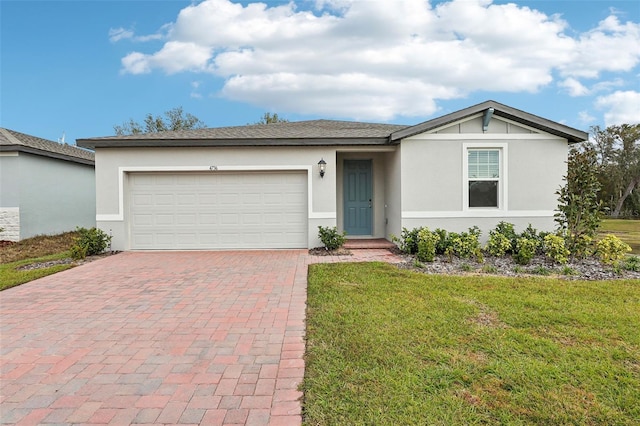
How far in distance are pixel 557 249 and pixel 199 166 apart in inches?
335

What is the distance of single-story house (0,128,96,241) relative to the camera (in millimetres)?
11156

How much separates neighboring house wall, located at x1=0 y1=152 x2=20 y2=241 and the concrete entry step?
10.4 metres

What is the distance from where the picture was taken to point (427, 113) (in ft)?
70.8

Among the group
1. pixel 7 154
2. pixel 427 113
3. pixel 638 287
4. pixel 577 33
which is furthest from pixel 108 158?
pixel 427 113

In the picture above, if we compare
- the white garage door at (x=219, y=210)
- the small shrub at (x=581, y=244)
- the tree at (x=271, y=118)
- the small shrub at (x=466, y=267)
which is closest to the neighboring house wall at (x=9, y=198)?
the white garage door at (x=219, y=210)

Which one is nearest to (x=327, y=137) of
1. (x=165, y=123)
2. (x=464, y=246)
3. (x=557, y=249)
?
(x=464, y=246)

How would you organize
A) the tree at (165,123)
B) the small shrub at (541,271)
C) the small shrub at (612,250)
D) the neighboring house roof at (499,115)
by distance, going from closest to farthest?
the small shrub at (541,271)
the small shrub at (612,250)
the neighboring house roof at (499,115)
the tree at (165,123)

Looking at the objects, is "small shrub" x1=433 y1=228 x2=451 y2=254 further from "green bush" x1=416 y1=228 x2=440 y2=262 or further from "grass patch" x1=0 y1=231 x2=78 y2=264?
"grass patch" x1=0 y1=231 x2=78 y2=264

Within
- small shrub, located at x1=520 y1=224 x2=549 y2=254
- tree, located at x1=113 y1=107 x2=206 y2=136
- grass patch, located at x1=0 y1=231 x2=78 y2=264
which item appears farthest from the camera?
tree, located at x1=113 y1=107 x2=206 y2=136

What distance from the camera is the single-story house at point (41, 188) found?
1116 centimetres

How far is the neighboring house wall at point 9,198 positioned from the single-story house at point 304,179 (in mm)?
4219

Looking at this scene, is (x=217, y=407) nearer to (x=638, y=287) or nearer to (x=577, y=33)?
(x=638, y=287)

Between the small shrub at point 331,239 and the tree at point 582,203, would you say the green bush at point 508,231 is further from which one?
the small shrub at point 331,239

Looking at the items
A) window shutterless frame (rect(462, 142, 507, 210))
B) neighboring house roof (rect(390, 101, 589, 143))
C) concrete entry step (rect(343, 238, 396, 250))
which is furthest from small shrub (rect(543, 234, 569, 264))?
concrete entry step (rect(343, 238, 396, 250))
